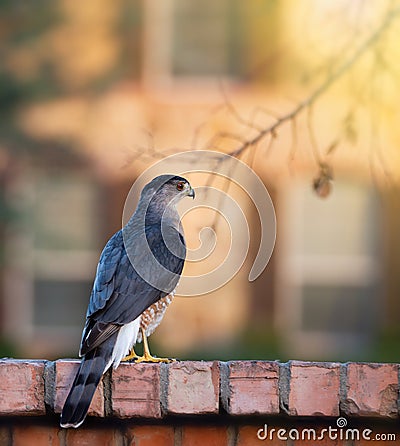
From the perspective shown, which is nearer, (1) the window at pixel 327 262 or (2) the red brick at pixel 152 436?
(2) the red brick at pixel 152 436

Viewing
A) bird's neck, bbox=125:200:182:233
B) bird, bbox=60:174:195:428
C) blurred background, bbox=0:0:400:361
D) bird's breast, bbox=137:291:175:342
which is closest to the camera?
bird, bbox=60:174:195:428

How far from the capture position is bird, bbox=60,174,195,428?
8.63ft

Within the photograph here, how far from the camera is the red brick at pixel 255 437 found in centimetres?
255

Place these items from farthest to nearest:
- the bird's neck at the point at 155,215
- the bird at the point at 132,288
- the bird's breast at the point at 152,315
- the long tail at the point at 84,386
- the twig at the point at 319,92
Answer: the bird's neck at the point at 155,215 < the twig at the point at 319,92 < the bird's breast at the point at 152,315 < the bird at the point at 132,288 < the long tail at the point at 84,386

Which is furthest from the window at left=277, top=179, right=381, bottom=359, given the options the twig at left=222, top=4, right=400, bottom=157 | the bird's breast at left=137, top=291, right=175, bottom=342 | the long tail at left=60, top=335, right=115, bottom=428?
the long tail at left=60, top=335, right=115, bottom=428

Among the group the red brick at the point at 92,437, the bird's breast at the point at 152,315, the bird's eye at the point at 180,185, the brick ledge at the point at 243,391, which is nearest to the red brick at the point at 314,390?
the brick ledge at the point at 243,391

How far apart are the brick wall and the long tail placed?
41 mm

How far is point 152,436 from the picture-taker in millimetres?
2566

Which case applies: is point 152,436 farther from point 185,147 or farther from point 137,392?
point 185,147

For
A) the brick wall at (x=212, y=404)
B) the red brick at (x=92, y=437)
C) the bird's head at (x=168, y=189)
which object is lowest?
the red brick at (x=92, y=437)

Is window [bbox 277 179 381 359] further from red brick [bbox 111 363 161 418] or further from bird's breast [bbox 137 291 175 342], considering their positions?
red brick [bbox 111 363 161 418]

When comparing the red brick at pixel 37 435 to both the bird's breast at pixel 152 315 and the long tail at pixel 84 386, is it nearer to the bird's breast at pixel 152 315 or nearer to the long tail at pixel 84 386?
the long tail at pixel 84 386

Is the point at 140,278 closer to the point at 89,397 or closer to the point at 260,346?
the point at 89,397

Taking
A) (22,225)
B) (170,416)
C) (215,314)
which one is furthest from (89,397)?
(215,314)
